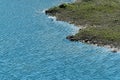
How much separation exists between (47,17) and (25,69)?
30207 millimetres

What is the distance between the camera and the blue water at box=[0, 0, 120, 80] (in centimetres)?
4834

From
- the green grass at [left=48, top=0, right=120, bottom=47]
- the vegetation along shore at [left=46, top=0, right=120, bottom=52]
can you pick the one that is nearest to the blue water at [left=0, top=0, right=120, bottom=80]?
the vegetation along shore at [left=46, top=0, right=120, bottom=52]

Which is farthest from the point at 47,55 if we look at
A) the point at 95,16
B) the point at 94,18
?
the point at 95,16

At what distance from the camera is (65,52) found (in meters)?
56.7

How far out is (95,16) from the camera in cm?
7575

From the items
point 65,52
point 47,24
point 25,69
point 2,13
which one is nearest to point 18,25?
point 47,24

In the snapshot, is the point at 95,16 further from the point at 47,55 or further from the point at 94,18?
the point at 47,55

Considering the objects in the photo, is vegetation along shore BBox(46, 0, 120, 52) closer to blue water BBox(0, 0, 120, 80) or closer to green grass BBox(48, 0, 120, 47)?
green grass BBox(48, 0, 120, 47)

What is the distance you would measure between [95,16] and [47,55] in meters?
23.2

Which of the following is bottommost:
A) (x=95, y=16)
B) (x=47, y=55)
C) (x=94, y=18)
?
(x=47, y=55)

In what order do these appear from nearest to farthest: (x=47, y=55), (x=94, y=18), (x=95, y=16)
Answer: (x=47, y=55), (x=94, y=18), (x=95, y=16)

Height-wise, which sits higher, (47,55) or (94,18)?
(94,18)

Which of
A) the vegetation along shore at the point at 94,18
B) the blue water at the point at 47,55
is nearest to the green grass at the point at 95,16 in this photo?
the vegetation along shore at the point at 94,18

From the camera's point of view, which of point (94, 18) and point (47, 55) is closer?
point (47, 55)
